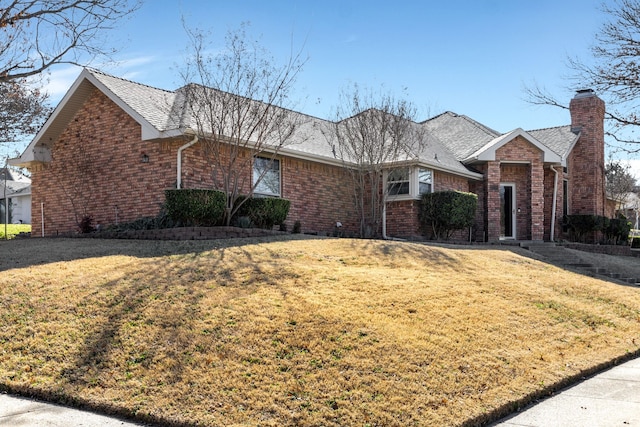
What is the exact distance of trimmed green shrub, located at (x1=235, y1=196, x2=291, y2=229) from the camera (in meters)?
15.2

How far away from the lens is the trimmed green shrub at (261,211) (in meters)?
15.2

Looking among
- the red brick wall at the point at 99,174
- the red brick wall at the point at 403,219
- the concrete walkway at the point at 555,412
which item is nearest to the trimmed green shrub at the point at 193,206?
the red brick wall at the point at 99,174

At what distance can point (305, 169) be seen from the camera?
60.0 ft

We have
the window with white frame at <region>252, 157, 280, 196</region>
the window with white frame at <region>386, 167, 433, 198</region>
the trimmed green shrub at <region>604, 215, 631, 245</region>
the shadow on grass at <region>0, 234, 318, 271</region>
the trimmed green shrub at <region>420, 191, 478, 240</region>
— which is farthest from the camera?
the trimmed green shrub at <region>604, 215, 631, 245</region>

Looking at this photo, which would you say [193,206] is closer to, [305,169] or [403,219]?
[305,169]

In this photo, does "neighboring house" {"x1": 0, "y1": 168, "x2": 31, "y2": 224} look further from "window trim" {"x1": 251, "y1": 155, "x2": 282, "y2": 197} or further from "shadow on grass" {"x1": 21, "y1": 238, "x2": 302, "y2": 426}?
"shadow on grass" {"x1": 21, "y1": 238, "x2": 302, "y2": 426}

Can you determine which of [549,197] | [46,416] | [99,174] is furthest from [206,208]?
[549,197]

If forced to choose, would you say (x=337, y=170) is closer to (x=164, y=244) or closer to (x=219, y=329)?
(x=164, y=244)

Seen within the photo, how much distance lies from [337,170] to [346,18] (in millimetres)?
7733

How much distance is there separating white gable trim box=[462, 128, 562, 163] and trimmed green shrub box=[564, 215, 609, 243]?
10.7 feet

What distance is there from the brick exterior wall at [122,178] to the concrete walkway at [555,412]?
989cm

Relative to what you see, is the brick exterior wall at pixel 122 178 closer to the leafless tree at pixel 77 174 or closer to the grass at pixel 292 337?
the leafless tree at pixel 77 174

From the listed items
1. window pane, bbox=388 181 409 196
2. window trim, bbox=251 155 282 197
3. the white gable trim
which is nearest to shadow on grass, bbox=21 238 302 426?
window trim, bbox=251 155 282 197

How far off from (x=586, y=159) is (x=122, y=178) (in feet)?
62.9
